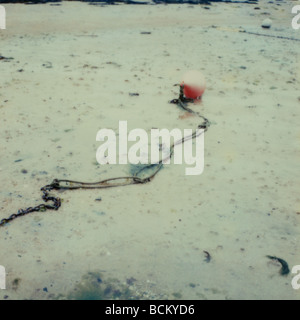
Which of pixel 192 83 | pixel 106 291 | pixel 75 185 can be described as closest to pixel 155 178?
pixel 75 185

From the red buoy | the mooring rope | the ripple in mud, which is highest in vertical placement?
the red buoy

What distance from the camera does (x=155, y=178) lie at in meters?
3.09

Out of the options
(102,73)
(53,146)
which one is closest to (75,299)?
(53,146)

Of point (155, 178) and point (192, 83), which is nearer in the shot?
point (155, 178)

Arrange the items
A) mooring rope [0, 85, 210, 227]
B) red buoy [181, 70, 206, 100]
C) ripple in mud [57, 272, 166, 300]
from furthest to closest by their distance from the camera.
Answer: red buoy [181, 70, 206, 100] < mooring rope [0, 85, 210, 227] < ripple in mud [57, 272, 166, 300]

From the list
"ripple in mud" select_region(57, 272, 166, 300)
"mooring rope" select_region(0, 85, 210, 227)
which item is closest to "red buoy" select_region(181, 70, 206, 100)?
"mooring rope" select_region(0, 85, 210, 227)

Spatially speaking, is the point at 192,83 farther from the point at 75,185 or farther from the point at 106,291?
the point at 106,291

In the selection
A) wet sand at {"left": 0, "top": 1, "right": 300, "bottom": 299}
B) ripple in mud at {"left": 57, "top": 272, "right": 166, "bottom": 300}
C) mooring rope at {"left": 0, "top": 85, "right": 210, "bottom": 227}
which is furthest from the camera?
mooring rope at {"left": 0, "top": 85, "right": 210, "bottom": 227}

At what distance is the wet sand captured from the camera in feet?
7.37

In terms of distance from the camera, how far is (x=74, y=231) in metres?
2.51

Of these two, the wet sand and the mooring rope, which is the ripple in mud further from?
the mooring rope

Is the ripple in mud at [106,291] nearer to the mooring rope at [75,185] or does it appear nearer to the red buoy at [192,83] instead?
the mooring rope at [75,185]

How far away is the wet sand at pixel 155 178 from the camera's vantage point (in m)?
2.25
